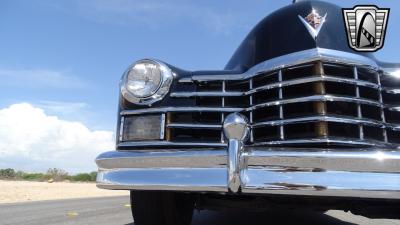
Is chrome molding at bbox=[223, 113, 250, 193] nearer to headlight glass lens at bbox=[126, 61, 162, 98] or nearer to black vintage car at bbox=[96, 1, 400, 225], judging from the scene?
black vintage car at bbox=[96, 1, 400, 225]

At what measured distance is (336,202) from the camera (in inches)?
106

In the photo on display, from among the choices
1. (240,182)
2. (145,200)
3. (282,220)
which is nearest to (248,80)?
(240,182)

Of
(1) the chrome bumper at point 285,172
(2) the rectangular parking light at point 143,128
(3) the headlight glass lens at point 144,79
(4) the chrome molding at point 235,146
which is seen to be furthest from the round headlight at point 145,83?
(4) the chrome molding at point 235,146

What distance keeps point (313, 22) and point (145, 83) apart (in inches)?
49.8

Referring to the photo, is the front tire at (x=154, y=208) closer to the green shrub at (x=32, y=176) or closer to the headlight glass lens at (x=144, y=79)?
the headlight glass lens at (x=144, y=79)

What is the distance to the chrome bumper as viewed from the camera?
2023mm

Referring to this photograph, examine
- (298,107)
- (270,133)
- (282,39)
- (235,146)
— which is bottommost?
(235,146)

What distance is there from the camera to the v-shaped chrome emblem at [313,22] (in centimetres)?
290

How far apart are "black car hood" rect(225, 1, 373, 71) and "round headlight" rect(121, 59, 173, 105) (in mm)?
850

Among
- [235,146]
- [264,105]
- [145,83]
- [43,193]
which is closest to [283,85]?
[264,105]

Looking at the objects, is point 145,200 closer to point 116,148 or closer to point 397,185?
point 116,148

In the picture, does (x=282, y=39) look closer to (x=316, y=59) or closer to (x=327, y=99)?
(x=316, y=59)

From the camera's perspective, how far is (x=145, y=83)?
2.66m

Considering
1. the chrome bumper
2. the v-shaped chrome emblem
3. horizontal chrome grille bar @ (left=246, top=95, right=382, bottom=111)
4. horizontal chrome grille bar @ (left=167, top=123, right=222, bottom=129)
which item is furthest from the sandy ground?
horizontal chrome grille bar @ (left=246, top=95, right=382, bottom=111)
